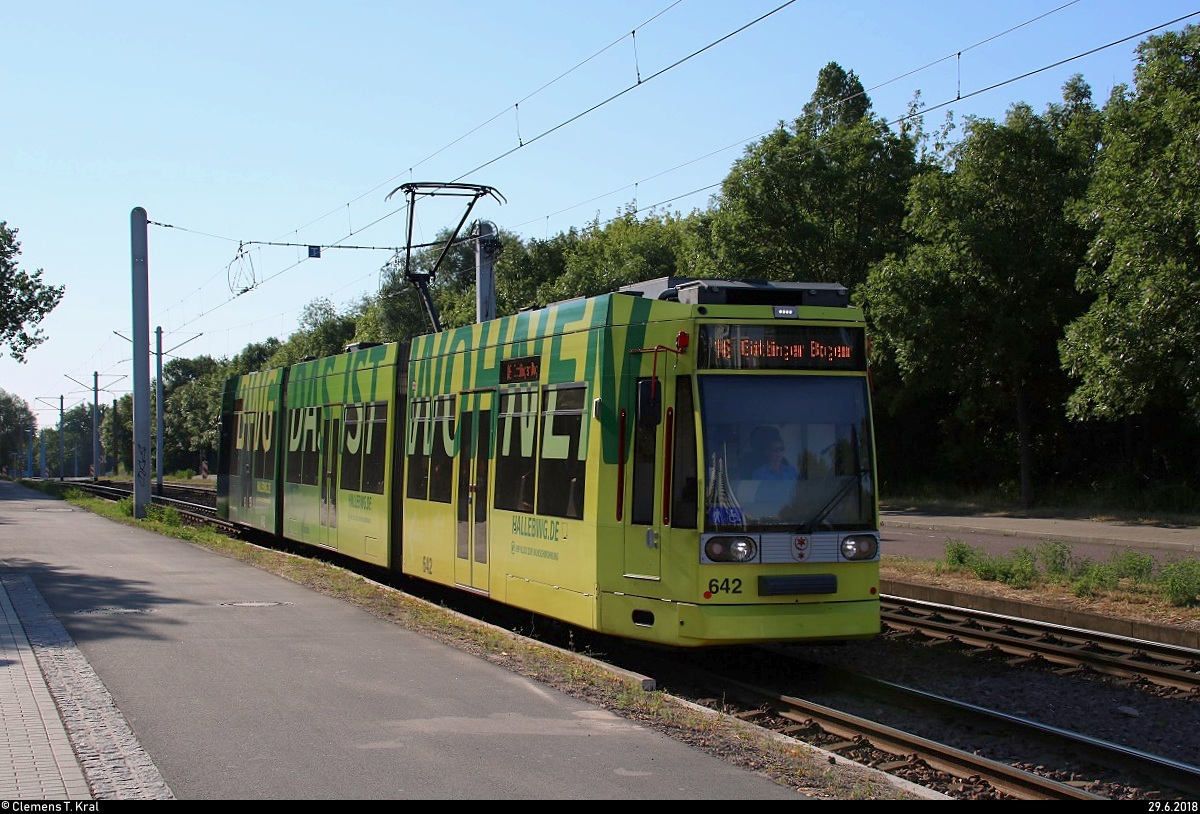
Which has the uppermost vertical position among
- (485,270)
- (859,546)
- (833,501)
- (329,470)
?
(485,270)

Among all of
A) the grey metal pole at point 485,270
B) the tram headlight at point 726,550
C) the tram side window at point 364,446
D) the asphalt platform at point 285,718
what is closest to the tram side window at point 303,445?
the tram side window at point 364,446

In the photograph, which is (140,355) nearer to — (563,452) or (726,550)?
(563,452)

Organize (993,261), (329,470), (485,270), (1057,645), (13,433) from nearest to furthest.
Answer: (1057,645) < (329,470) < (485,270) < (993,261) < (13,433)

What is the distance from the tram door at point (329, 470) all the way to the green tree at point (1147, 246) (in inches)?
642

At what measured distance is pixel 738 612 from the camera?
371 inches

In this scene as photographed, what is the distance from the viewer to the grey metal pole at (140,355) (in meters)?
28.5

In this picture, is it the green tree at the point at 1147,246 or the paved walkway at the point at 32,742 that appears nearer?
the paved walkway at the point at 32,742

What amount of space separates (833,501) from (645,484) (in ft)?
5.01

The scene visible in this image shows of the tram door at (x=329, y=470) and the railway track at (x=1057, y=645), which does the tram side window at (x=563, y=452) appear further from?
the tram door at (x=329, y=470)

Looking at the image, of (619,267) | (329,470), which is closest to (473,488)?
(329,470)

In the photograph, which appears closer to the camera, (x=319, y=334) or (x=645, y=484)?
(x=645, y=484)

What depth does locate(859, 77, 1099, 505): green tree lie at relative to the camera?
31.2 meters

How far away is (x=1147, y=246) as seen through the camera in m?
24.7

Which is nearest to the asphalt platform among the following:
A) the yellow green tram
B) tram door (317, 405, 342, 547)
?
the yellow green tram
